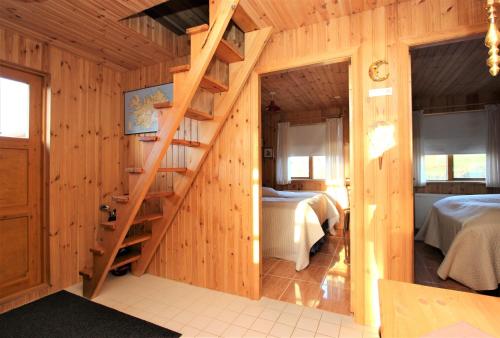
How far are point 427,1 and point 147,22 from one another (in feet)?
8.14

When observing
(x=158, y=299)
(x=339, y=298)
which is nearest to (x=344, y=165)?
(x=339, y=298)

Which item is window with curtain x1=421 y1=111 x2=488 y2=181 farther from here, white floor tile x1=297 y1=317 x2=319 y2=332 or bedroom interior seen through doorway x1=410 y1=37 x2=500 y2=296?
white floor tile x1=297 y1=317 x2=319 y2=332

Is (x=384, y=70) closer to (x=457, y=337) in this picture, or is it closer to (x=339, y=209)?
(x=457, y=337)

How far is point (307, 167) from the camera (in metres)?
6.28

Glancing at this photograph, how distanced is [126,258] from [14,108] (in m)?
1.89

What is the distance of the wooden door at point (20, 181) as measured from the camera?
2410 mm

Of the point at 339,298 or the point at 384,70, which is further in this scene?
the point at 339,298

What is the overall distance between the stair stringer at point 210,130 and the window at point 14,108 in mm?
1568

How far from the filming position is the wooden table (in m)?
0.87

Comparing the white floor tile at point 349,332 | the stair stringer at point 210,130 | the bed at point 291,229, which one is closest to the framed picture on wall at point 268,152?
the bed at point 291,229

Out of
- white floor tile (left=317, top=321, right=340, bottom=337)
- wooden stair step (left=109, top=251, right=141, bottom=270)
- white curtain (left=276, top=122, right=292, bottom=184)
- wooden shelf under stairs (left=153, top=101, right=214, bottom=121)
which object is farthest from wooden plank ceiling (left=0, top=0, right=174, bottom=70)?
white curtain (left=276, top=122, right=292, bottom=184)

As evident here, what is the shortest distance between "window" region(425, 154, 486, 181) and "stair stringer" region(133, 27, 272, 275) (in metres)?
4.63

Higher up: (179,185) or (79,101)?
(79,101)

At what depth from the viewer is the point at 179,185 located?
281 centimetres
